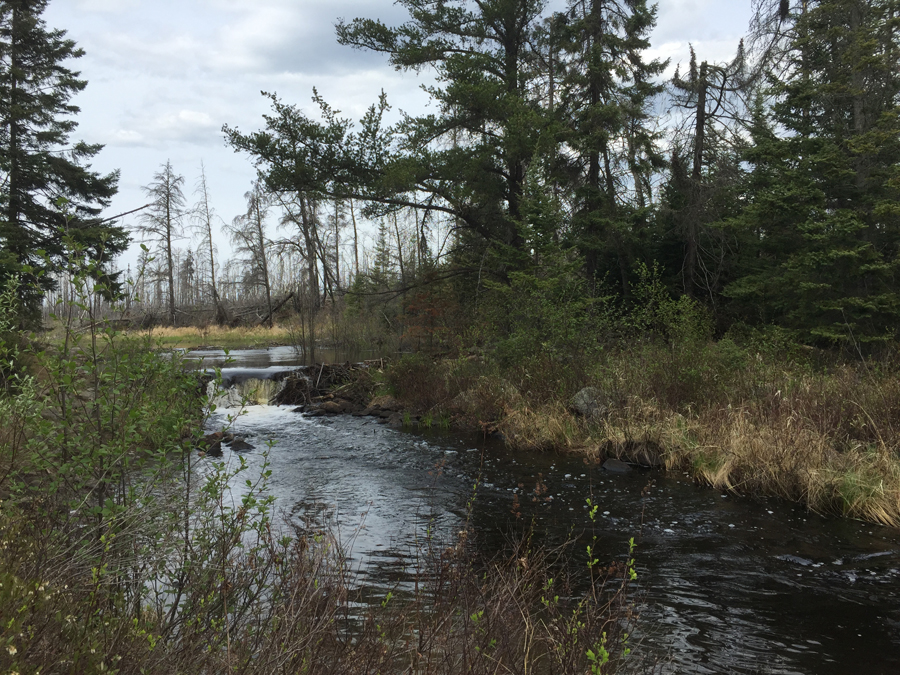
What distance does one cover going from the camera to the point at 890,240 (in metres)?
12.3

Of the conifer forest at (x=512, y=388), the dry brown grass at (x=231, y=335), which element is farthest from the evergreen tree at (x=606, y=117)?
the dry brown grass at (x=231, y=335)

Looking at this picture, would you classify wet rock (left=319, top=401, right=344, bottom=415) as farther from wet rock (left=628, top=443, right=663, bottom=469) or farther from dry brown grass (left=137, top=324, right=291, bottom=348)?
dry brown grass (left=137, top=324, right=291, bottom=348)

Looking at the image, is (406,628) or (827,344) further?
(827,344)

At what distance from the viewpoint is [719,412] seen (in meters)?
9.62

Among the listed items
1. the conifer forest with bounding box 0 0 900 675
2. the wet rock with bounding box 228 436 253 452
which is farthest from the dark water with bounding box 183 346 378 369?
the wet rock with bounding box 228 436 253 452

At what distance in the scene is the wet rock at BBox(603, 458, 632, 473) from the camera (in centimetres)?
953

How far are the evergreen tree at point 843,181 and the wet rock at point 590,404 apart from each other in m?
4.77

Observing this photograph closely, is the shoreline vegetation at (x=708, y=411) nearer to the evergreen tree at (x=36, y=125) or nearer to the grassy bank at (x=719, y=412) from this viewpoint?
the grassy bank at (x=719, y=412)

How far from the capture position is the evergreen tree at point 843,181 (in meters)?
11.7

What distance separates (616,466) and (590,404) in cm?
178

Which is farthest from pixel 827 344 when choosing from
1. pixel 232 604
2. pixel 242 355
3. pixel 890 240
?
pixel 242 355

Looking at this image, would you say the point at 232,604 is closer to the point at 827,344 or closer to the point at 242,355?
the point at 827,344

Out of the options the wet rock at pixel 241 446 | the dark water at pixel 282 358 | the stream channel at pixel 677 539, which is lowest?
the stream channel at pixel 677 539

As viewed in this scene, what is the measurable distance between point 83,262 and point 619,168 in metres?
18.2
